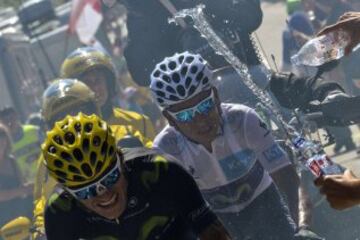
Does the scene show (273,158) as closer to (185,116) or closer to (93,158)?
(185,116)

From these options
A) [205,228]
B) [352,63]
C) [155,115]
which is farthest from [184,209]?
[155,115]

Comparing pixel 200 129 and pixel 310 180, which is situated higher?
pixel 200 129

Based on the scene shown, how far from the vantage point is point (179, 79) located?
686cm

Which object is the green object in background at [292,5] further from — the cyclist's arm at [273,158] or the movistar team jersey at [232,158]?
the movistar team jersey at [232,158]

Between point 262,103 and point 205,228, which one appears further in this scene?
point 262,103

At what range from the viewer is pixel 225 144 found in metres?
7.07

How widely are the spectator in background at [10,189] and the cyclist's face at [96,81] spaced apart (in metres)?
2.27

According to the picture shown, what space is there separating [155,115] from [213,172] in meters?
8.68

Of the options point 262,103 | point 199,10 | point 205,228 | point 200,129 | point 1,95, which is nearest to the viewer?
point 205,228

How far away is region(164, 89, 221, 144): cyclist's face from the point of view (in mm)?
6727

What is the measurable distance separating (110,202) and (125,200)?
235 millimetres

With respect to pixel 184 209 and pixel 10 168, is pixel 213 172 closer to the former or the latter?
pixel 184 209

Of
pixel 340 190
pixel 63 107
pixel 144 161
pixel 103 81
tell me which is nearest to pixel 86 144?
pixel 144 161

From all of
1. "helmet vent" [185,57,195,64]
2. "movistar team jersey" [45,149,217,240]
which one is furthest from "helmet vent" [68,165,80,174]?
"helmet vent" [185,57,195,64]
